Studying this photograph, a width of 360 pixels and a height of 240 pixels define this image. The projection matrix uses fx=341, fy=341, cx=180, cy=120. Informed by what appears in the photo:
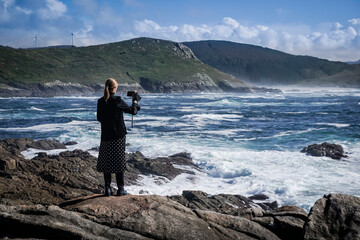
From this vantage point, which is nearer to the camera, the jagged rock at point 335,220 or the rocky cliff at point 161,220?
the rocky cliff at point 161,220

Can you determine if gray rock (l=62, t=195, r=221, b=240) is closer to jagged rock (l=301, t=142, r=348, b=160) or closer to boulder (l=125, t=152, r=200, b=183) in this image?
boulder (l=125, t=152, r=200, b=183)

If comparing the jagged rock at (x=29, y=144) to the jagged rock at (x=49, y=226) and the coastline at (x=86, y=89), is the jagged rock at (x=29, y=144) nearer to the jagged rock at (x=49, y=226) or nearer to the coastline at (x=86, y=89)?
the jagged rock at (x=49, y=226)

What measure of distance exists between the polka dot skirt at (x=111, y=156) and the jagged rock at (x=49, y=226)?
1.43 m

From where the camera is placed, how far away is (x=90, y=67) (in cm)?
16075

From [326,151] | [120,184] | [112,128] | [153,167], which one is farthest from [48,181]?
[326,151]

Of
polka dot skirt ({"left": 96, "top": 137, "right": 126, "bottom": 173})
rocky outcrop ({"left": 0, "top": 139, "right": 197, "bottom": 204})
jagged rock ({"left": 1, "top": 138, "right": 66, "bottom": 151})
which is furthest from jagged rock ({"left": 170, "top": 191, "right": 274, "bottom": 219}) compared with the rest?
jagged rock ({"left": 1, "top": 138, "right": 66, "bottom": 151})

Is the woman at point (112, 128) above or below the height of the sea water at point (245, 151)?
above

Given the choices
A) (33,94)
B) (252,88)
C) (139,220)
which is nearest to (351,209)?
(139,220)

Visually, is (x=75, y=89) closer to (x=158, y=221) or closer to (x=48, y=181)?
(x=48, y=181)

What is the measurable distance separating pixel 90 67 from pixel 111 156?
532 ft

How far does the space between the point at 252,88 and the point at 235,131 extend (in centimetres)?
13681

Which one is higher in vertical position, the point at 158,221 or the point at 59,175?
the point at 158,221

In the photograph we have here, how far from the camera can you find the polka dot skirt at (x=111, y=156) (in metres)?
6.02

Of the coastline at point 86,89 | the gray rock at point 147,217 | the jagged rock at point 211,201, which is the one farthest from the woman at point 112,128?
the coastline at point 86,89
